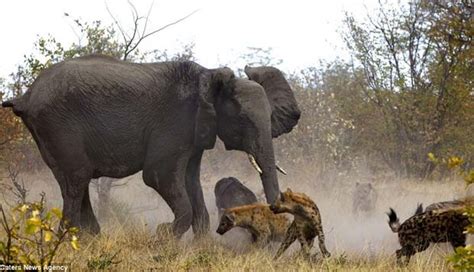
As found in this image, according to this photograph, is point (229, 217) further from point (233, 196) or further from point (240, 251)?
point (233, 196)

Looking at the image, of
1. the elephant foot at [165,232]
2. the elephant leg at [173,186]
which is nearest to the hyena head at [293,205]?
the elephant foot at [165,232]

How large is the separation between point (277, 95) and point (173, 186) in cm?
237

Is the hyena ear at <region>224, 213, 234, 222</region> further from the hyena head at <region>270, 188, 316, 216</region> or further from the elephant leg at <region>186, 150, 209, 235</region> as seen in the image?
the elephant leg at <region>186, 150, 209, 235</region>

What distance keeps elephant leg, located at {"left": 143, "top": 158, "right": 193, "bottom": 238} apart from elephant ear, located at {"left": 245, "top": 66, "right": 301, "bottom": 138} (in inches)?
77.7

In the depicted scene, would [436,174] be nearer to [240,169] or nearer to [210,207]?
[240,169]

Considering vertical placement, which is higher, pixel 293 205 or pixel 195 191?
pixel 195 191

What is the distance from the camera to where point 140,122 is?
9516 mm

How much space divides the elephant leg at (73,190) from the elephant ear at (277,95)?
2991mm

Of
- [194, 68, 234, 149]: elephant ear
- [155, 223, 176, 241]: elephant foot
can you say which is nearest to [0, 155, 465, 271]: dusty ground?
[155, 223, 176, 241]: elephant foot

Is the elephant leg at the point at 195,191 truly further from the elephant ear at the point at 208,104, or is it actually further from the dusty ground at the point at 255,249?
the elephant ear at the point at 208,104

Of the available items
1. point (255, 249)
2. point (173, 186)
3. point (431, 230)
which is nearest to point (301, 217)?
point (255, 249)

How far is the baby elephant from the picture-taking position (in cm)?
866

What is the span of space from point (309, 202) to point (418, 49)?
15.7 metres

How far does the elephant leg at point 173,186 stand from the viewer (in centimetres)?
927
